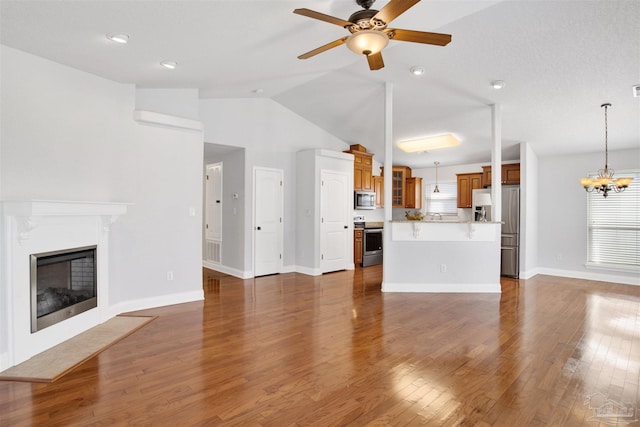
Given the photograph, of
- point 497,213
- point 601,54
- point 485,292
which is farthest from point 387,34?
point 485,292

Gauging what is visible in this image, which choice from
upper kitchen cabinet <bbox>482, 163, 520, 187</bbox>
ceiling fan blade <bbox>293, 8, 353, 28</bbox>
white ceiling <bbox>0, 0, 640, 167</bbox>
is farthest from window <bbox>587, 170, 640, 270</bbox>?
ceiling fan blade <bbox>293, 8, 353, 28</bbox>

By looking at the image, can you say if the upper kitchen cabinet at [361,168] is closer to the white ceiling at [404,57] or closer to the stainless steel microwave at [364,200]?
the stainless steel microwave at [364,200]

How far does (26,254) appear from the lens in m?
2.97

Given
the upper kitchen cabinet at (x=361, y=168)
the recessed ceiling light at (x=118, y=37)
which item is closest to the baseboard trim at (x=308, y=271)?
the upper kitchen cabinet at (x=361, y=168)

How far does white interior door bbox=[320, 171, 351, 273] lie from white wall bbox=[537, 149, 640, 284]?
4.02 m

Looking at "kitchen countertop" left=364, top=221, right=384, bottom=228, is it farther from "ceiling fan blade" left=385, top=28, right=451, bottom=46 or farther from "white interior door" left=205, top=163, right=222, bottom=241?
"ceiling fan blade" left=385, top=28, right=451, bottom=46

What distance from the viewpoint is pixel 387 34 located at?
2760mm

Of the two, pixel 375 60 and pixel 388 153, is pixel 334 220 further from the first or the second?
pixel 375 60

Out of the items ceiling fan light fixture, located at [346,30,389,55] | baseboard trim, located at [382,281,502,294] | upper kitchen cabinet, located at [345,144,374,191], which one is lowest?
baseboard trim, located at [382,281,502,294]

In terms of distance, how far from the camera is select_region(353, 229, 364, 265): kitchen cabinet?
7613 mm

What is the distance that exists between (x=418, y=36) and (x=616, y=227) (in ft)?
20.4

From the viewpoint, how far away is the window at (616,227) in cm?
634

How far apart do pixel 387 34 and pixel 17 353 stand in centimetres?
387

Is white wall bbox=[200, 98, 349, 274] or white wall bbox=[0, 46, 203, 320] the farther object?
white wall bbox=[200, 98, 349, 274]
